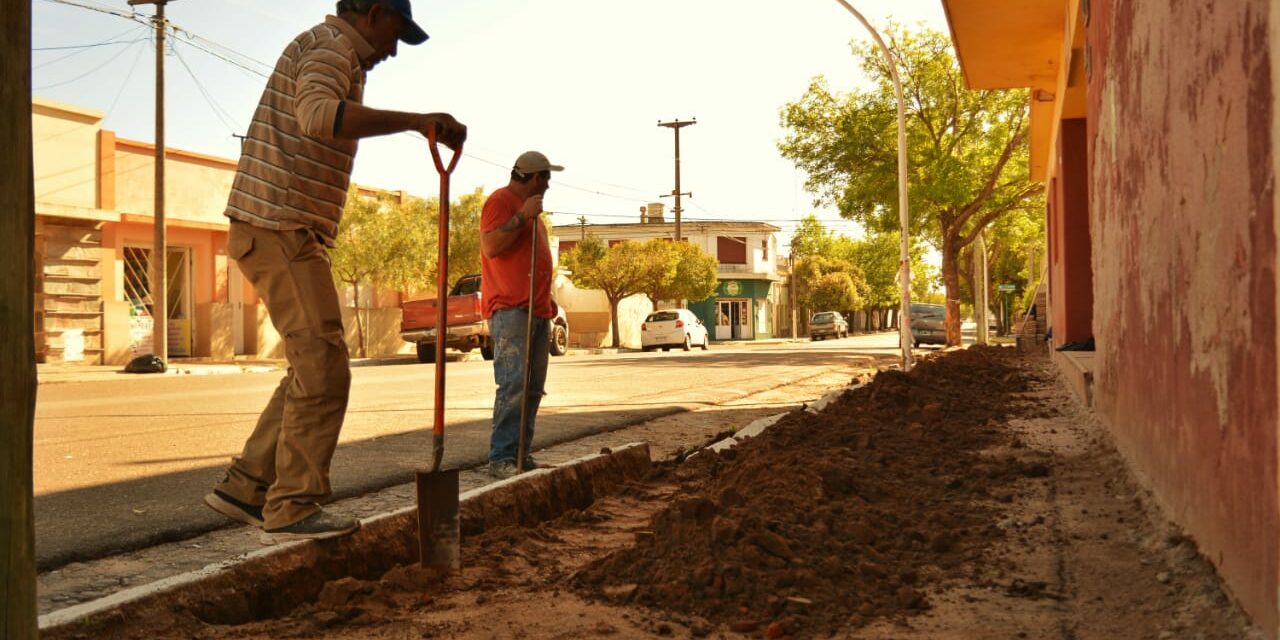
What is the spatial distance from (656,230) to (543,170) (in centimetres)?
6020

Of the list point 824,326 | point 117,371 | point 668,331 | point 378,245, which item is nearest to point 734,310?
point 824,326

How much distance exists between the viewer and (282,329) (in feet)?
11.9

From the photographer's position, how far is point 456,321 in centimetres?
2430

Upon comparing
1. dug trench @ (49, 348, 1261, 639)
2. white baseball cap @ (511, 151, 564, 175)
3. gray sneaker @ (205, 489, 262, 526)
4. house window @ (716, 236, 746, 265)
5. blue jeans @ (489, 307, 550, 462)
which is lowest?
dug trench @ (49, 348, 1261, 639)

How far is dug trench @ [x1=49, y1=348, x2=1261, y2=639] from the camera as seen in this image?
299 centimetres

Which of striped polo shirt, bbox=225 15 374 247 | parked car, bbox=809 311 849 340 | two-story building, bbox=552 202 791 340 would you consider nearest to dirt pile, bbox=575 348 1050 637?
striped polo shirt, bbox=225 15 374 247

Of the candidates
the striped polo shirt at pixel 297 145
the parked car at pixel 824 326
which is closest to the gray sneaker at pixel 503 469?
the striped polo shirt at pixel 297 145

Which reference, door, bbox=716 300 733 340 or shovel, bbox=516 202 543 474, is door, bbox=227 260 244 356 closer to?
shovel, bbox=516 202 543 474

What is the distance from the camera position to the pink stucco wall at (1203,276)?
2.52 metres

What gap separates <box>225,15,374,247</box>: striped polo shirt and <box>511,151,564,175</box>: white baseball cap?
1.76 m

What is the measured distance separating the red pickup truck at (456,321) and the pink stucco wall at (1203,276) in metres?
19.6

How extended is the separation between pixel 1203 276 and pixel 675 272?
132ft

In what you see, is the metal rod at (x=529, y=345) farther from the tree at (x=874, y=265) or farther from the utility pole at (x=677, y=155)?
the tree at (x=874, y=265)

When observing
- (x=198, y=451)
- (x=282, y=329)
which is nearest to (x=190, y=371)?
(x=198, y=451)
